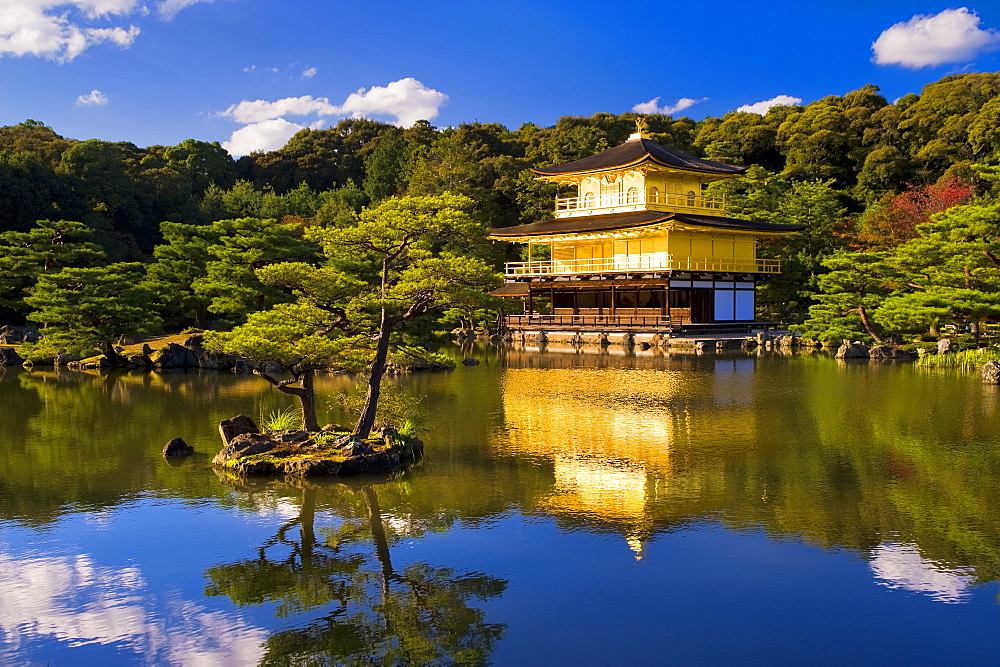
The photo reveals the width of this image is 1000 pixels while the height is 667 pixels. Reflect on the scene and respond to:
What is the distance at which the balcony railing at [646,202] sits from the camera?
40250mm

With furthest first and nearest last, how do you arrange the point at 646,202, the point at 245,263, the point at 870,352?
the point at 646,202 → the point at 870,352 → the point at 245,263

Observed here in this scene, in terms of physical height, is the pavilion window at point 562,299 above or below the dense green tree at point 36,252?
below

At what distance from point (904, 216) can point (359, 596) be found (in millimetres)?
36710

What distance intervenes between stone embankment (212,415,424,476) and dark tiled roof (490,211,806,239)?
25027 millimetres

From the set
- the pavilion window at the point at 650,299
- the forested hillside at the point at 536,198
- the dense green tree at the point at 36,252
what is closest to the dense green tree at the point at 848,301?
the forested hillside at the point at 536,198

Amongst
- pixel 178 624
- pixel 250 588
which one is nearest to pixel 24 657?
pixel 178 624

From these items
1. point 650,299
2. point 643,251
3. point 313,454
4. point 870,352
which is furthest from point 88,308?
point 870,352

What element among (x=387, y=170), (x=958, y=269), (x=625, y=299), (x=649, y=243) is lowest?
(x=625, y=299)

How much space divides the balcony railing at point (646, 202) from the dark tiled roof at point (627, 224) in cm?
75

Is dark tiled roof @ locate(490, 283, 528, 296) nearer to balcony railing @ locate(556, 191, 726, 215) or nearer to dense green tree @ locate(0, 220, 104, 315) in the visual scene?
balcony railing @ locate(556, 191, 726, 215)

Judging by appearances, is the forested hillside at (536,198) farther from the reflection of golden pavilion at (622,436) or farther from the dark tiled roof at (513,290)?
the reflection of golden pavilion at (622,436)

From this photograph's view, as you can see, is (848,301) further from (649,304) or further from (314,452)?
(314,452)

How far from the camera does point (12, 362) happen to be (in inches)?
1126

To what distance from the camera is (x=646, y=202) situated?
40.2 m
